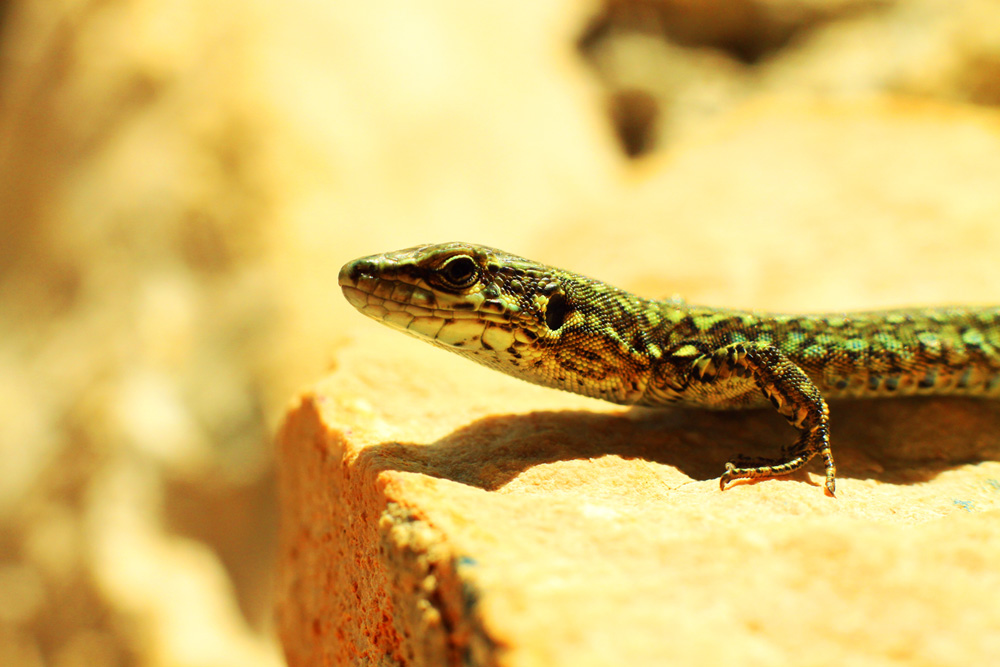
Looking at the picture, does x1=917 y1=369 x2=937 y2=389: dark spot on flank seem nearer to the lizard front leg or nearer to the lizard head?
the lizard front leg

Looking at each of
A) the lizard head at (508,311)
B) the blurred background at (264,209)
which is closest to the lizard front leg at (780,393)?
the lizard head at (508,311)

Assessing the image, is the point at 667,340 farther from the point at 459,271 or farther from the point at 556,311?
the point at 459,271

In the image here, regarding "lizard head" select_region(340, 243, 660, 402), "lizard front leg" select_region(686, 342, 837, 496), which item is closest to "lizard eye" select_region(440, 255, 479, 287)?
"lizard head" select_region(340, 243, 660, 402)

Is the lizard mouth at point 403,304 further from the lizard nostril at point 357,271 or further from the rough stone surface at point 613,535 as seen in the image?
the rough stone surface at point 613,535

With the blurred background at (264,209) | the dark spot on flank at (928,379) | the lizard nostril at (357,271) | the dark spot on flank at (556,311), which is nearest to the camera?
the lizard nostril at (357,271)

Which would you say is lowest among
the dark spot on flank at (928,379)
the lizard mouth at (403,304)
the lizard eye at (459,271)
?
the lizard mouth at (403,304)

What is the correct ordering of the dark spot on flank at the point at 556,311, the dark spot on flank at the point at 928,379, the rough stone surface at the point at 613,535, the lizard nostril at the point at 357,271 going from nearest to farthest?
the rough stone surface at the point at 613,535, the lizard nostril at the point at 357,271, the dark spot on flank at the point at 556,311, the dark spot on flank at the point at 928,379

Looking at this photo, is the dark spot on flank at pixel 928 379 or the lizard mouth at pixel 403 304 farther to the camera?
the dark spot on flank at pixel 928 379
